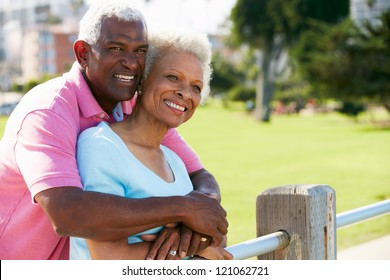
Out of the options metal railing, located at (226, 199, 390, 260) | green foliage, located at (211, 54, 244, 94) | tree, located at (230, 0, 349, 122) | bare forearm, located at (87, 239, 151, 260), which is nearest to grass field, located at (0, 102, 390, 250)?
metal railing, located at (226, 199, 390, 260)

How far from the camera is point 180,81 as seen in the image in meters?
1.89

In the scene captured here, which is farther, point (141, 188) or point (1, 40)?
point (1, 40)

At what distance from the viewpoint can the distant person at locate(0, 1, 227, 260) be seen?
158cm

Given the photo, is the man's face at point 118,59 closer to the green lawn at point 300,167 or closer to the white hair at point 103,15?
the white hair at point 103,15

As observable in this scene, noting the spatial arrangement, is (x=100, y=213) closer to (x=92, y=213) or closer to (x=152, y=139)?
(x=92, y=213)

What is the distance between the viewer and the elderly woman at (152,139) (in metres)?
1.66

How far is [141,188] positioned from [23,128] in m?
0.34

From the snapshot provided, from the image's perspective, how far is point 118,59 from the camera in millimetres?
1897

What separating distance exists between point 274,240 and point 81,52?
2.64 ft

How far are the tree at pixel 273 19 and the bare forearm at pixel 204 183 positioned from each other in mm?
33686

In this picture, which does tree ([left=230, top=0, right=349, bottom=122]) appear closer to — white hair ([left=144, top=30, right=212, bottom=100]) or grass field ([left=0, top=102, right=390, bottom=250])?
grass field ([left=0, top=102, right=390, bottom=250])
